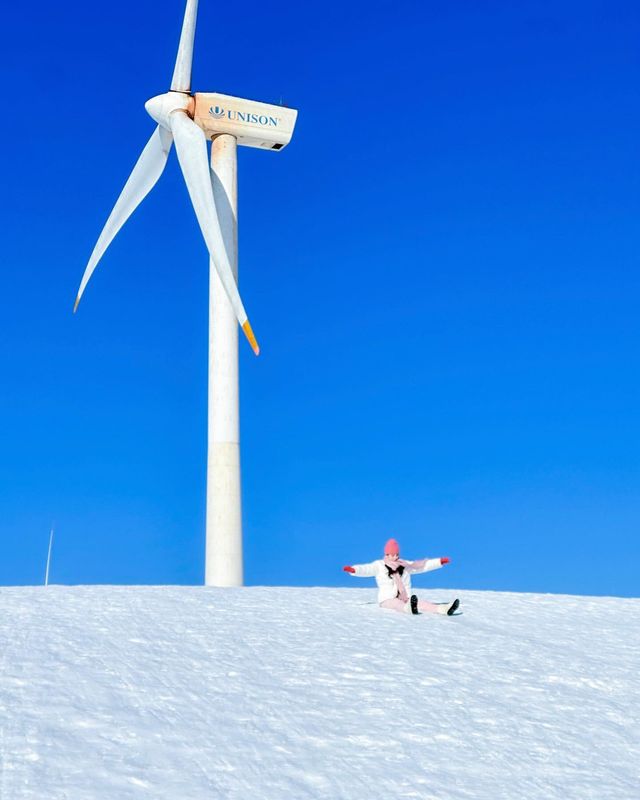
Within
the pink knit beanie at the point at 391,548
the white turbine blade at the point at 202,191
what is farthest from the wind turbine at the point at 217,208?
the pink knit beanie at the point at 391,548

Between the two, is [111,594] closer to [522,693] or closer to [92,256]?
[522,693]

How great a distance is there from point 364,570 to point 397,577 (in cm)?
90

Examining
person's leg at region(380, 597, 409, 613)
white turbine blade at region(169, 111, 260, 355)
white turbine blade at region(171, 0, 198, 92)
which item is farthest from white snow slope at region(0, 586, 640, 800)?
white turbine blade at region(171, 0, 198, 92)

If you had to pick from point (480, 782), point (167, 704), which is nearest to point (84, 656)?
point (167, 704)

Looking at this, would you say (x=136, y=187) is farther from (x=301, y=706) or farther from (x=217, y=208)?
(x=301, y=706)

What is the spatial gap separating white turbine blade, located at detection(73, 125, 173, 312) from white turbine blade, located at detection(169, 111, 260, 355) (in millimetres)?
2048

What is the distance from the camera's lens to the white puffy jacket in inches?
865

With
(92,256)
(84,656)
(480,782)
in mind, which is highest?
(92,256)

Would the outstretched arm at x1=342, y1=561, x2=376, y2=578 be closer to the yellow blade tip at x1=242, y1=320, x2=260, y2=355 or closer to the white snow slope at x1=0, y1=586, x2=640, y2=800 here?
the white snow slope at x1=0, y1=586, x2=640, y2=800

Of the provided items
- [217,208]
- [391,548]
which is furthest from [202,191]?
[391,548]

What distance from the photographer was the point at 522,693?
15.1m

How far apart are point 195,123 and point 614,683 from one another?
Answer: 974 inches

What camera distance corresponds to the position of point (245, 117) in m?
35.3

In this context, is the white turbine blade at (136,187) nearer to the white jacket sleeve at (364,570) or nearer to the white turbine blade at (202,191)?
the white turbine blade at (202,191)
